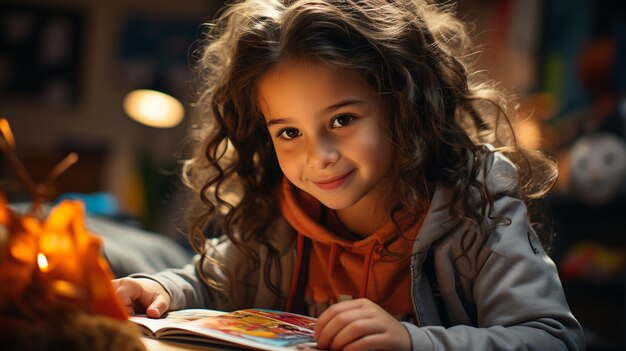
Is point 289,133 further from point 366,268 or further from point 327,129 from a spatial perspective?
point 366,268

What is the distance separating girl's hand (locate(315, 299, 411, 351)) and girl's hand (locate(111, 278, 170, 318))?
0.93 ft

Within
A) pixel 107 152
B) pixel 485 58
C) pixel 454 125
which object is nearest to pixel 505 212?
pixel 454 125

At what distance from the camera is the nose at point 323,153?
90 centimetres

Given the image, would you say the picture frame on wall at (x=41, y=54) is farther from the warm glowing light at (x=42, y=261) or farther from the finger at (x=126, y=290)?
the warm glowing light at (x=42, y=261)

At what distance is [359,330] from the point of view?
28.0 inches

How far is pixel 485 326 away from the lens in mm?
854

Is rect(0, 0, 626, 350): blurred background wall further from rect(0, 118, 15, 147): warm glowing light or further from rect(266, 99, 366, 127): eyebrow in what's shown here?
rect(0, 118, 15, 147): warm glowing light

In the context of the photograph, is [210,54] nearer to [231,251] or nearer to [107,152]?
[231,251]

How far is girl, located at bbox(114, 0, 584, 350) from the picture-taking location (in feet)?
2.93

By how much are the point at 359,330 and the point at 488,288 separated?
232mm

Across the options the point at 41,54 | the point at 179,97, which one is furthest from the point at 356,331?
the point at 41,54

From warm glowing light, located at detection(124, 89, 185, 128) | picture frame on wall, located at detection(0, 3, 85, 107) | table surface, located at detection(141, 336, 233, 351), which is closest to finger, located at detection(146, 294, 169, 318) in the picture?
table surface, located at detection(141, 336, 233, 351)

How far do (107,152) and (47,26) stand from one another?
866 millimetres

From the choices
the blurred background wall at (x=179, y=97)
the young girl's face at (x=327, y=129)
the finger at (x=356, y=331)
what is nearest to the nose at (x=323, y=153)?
the young girl's face at (x=327, y=129)
